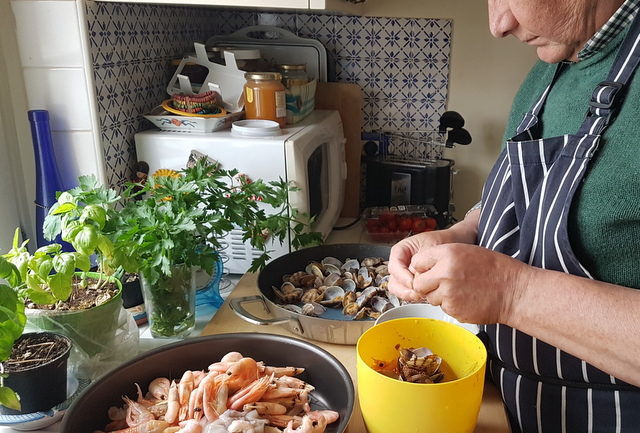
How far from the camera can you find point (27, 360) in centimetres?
71

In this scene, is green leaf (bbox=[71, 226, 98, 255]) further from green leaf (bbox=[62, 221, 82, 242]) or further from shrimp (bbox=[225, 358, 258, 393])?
shrimp (bbox=[225, 358, 258, 393])

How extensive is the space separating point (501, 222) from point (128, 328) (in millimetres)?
594

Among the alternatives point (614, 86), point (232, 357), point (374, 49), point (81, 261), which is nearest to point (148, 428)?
point (232, 357)

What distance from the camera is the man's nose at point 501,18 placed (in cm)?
75

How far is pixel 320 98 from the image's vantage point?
1.72 metres

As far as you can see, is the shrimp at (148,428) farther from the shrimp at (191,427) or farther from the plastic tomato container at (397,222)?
the plastic tomato container at (397,222)

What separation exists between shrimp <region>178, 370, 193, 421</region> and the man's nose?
64cm

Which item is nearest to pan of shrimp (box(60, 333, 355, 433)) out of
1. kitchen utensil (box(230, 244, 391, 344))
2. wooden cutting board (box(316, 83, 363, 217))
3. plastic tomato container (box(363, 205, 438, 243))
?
kitchen utensil (box(230, 244, 391, 344))

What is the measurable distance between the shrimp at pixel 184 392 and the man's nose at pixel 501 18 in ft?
2.09

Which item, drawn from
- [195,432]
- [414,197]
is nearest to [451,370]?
[195,432]

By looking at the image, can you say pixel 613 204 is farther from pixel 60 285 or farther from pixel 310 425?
pixel 60 285

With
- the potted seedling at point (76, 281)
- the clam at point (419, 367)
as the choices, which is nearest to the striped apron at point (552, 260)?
the clam at point (419, 367)

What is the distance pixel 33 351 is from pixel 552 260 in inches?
26.5

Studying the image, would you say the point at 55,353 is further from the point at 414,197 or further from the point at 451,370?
the point at 414,197
